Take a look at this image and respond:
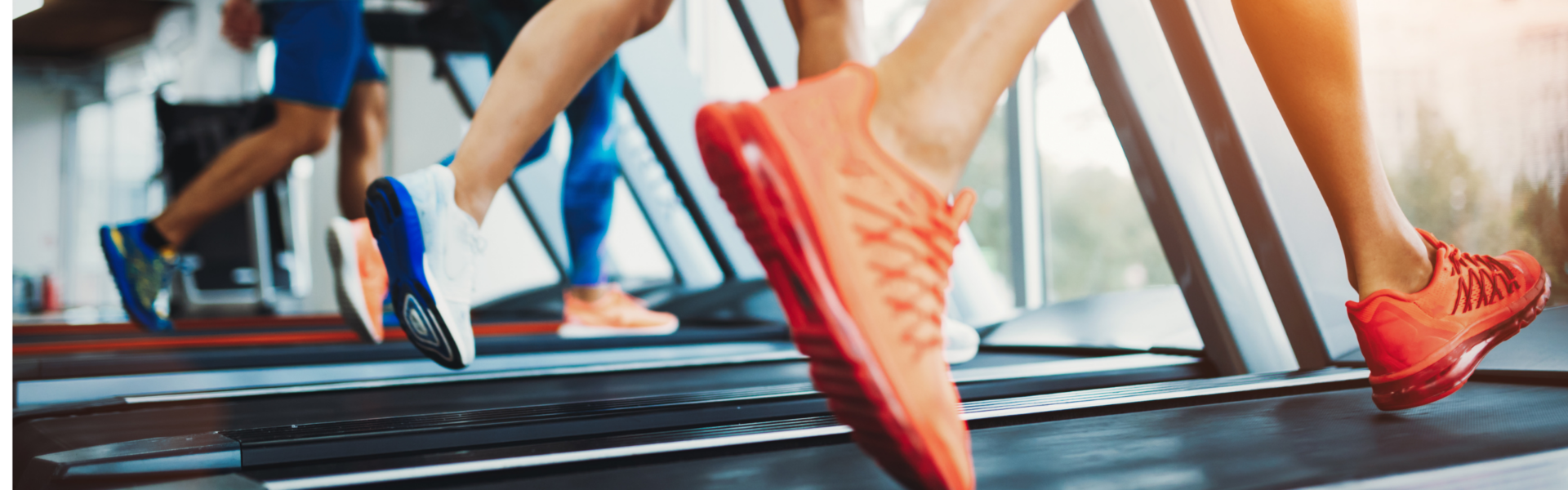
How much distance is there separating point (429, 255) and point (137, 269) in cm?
118

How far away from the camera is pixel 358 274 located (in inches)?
53.3

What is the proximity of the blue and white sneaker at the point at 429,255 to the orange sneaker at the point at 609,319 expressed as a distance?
1130mm

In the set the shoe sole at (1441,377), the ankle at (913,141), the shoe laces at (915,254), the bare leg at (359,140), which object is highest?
the bare leg at (359,140)

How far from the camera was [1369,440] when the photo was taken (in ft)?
2.63

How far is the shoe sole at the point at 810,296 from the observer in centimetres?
52

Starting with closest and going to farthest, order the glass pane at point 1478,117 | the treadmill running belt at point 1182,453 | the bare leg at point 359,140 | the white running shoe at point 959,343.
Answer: the treadmill running belt at point 1182,453, the white running shoe at point 959,343, the glass pane at point 1478,117, the bare leg at point 359,140

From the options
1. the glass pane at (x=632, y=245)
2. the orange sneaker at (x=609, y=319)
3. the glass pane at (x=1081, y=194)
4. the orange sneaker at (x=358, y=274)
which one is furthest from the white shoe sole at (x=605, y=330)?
the glass pane at (x=632, y=245)

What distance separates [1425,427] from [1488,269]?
205mm

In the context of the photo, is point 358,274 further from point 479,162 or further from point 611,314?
point 611,314

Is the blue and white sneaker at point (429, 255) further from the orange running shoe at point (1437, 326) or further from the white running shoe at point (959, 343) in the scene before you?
the orange running shoe at point (1437, 326)

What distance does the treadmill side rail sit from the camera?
740mm

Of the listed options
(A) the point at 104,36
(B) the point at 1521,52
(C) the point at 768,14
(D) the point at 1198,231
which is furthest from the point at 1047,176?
(A) the point at 104,36

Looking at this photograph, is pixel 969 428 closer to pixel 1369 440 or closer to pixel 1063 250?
pixel 1369 440

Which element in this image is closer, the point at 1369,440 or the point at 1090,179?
the point at 1369,440
